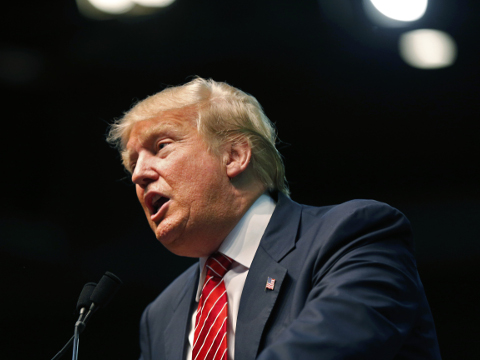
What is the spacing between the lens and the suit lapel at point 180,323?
6.33 ft

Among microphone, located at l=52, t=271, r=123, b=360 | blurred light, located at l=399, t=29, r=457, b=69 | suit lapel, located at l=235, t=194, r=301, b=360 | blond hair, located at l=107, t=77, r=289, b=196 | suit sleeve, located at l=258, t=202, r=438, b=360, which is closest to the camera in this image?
suit sleeve, located at l=258, t=202, r=438, b=360

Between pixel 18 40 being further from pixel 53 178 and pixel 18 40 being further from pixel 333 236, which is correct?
pixel 333 236

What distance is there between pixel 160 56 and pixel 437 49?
1.53 meters

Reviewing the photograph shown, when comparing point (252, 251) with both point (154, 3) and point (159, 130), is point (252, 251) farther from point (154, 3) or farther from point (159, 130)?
point (154, 3)

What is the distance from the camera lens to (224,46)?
278 cm

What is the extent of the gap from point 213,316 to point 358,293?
62cm

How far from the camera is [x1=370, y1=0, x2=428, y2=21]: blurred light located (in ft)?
7.86

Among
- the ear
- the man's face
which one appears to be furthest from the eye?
the ear

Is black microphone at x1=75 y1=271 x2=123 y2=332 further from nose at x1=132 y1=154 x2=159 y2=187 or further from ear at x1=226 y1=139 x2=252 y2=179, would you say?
ear at x1=226 y1=139 x2=252 y2=179

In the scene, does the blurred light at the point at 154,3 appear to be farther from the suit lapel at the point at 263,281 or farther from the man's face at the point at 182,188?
the suit lapel at the point at 263,281

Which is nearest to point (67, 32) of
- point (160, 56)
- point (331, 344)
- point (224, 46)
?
point (160, 56)

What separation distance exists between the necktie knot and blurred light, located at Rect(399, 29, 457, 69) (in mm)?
1399

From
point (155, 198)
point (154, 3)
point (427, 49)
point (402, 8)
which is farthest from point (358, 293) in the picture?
point (154, 3)

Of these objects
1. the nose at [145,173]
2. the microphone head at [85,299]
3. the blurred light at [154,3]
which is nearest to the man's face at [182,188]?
→ the nose at [145,173]
